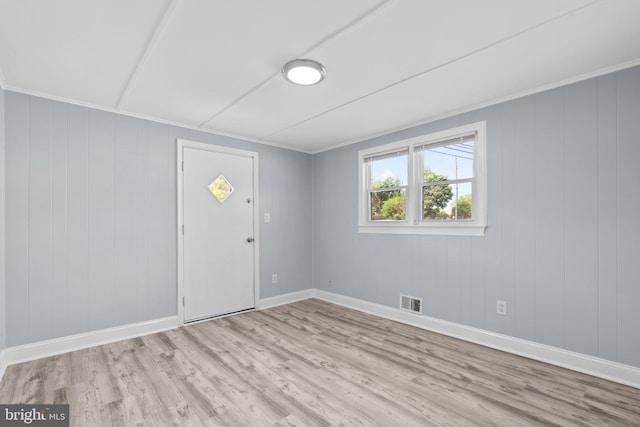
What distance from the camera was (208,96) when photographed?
296 centimetres

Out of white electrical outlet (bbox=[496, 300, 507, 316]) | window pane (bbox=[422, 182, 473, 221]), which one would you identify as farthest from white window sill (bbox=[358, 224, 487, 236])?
white electrical outlet (bbox=[496, 300, 507, 316])

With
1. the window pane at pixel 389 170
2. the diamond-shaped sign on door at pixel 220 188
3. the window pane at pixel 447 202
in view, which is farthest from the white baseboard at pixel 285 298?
the window pane at pixel 447 202

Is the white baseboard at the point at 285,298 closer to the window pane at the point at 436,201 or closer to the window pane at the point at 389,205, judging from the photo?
the window pane at the point at 389,205

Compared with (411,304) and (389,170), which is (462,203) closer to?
(389,170)

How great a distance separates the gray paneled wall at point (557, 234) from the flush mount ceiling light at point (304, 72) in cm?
179

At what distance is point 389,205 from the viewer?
4.16 meters

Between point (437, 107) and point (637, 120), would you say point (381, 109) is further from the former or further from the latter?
point (637, 120)

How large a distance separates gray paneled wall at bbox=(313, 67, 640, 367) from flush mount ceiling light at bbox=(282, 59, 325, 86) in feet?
5.89

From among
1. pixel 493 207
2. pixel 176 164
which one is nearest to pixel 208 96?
pixel 176 164

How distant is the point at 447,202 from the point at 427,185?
12.7 inches

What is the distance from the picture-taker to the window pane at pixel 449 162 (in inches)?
132

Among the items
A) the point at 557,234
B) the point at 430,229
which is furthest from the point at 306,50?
the point at 557,234

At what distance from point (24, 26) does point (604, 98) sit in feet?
13.8

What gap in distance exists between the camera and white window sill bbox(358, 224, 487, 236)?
3.26 m
